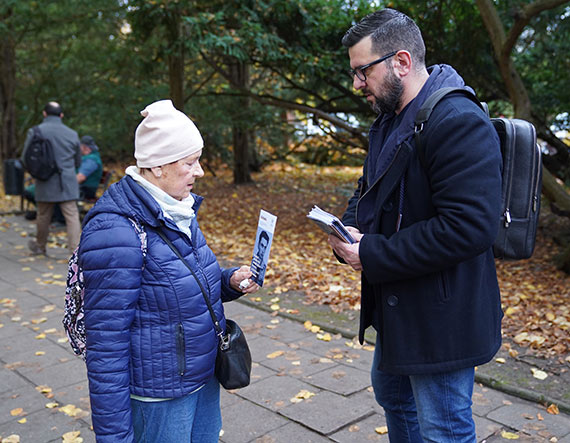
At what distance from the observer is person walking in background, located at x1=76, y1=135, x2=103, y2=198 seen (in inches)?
414

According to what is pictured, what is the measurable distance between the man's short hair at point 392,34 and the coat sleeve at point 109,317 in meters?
1.17

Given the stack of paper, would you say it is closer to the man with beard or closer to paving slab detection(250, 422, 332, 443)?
the man with beard

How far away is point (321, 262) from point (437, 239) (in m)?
6.27

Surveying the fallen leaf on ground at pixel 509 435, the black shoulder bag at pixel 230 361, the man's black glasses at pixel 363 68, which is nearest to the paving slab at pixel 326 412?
the fallen leaf on ground at pixel 509 435

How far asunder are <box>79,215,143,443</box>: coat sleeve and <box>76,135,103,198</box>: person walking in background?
336 inches

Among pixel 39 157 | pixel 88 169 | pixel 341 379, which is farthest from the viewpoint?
pixel 88 169

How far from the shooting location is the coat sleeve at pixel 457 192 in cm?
200

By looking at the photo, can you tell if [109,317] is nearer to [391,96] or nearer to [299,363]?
[391,96]

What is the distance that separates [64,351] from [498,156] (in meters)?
4.13

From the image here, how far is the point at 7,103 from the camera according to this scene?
58.4 feet

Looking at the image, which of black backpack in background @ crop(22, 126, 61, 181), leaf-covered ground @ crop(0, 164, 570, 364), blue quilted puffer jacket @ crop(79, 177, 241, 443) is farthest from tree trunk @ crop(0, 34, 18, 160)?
blue quilted puffer jacket @ crop(79, 177, 241, 443)

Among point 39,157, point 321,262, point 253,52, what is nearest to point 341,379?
point 321,262

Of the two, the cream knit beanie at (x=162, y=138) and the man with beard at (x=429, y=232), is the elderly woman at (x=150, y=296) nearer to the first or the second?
the cream knit beanie at (x=162, y=138)

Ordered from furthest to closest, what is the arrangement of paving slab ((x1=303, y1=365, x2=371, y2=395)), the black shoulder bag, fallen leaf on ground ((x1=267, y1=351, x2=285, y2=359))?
fallen leaf on ground ((x1=267, y1=351, x2=285, y2=359)) < paving slab ((x1=303, y1=365, x2=371, y2=395)) < the black shoulder bag
